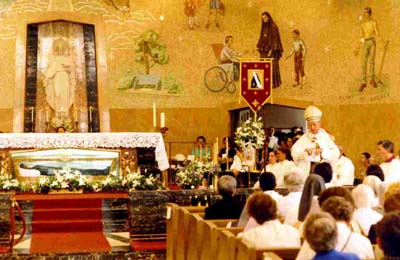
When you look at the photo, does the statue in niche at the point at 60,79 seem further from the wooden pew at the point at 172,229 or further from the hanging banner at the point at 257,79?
the wooden pew at the point at 172,229

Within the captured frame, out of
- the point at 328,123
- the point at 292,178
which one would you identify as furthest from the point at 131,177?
the point at 328,123

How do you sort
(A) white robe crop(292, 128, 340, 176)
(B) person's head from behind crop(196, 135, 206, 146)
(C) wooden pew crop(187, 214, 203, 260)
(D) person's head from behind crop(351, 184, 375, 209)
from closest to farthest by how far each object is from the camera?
1. (D) person's head from behind crop(351, 184, 375, 209)
2. (C) wooden pew crop(187, 214, 203, 260)
3. (A) white robe crop(292, 128, 340, 176)
4. (B) person's head from behind crop(196, 135, 206, 146)

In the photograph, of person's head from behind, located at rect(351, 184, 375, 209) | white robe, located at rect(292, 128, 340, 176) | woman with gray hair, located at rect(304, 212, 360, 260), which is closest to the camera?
woman with gray hair, located at rect(304, 212, 360, 260)

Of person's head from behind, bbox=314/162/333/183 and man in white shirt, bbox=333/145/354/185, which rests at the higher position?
person's head from behind, bbox=314/162/333/183

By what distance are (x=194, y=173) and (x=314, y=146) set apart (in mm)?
3224

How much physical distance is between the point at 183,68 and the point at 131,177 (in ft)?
22.3

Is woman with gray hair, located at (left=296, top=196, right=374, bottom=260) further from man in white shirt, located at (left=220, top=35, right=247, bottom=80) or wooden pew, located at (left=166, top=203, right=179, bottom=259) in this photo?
man in white shirt, located at (left=220, top=35, right=247, bottom=80)

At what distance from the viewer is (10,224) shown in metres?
10.1

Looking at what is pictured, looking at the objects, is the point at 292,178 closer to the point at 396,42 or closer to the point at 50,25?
the point at 396,42

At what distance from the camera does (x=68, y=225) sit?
11.6 meters

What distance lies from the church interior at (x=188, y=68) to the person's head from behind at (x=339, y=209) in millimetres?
8660

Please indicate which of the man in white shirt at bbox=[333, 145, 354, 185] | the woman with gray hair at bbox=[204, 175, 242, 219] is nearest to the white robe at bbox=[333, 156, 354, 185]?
the man in white shirt at bbox=[333, 145, 354, 185]

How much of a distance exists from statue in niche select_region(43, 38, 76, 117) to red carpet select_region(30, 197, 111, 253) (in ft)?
14.0

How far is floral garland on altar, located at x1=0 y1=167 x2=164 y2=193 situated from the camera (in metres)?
12.0
